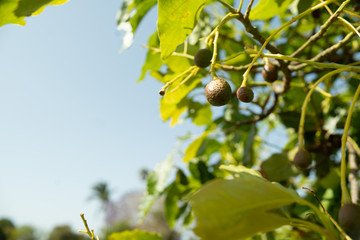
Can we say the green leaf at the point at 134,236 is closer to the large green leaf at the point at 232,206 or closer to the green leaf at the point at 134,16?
the large green leaf at the point at 232,206

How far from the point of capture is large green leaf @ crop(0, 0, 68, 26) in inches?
30.0

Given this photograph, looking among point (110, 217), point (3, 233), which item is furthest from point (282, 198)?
point (110, 217)

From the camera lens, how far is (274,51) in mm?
930

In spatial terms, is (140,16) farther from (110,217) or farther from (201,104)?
→ (110,217)

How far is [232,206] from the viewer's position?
1.84ft

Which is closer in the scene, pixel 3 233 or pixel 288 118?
pixel 288 118

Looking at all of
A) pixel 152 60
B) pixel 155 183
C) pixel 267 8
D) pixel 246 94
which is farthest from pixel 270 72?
pixel 155 183

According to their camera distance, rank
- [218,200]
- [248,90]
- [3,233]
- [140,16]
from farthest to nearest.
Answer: [3,233], [140,16], [248,90], [218,200]

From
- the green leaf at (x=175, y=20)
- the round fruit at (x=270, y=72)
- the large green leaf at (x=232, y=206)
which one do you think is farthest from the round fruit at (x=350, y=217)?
the green leaf at (x=175, y=20)

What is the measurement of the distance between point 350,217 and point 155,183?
1116mm

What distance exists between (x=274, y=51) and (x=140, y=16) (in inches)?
23.1

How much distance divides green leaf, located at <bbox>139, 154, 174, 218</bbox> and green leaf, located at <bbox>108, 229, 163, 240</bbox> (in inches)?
24.3

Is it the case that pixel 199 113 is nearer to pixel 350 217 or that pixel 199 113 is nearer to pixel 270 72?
pixel 270 72

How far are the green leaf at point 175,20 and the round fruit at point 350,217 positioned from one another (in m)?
0.52
